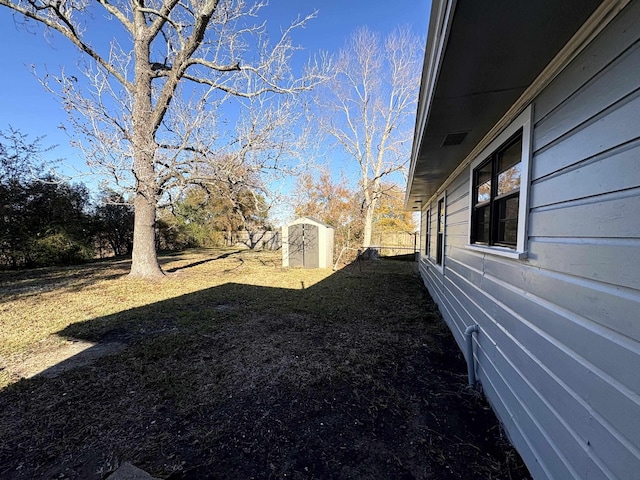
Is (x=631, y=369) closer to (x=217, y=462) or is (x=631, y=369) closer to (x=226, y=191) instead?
(x=217, y=462)

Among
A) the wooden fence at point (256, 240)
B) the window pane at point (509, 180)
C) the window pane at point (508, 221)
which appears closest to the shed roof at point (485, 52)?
the window pane at point (509, 180)

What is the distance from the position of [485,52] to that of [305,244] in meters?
9.38

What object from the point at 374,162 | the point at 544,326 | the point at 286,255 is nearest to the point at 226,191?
the point at 286,255

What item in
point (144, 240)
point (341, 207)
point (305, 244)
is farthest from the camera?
point (341, 207)

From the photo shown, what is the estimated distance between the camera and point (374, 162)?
15227 millimetres

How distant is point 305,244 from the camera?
10.6 m

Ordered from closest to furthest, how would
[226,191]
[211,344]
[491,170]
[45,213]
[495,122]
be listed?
1. [495,122]
2. [491,170]
3. [211,344]
4. [226,191]
5. [45,213]

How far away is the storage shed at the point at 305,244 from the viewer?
10.6m

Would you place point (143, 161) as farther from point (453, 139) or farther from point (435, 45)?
point (435, 45)

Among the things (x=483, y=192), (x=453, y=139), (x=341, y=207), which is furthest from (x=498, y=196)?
(x=341, y=207)

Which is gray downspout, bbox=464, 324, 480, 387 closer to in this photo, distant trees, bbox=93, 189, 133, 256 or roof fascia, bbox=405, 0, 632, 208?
roof fascia, bbox=405, 0, 632, 208

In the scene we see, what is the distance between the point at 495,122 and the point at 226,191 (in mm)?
6733

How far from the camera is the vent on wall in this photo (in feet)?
8.63

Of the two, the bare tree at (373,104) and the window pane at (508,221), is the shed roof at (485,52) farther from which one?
the bare tree at (373,104)
